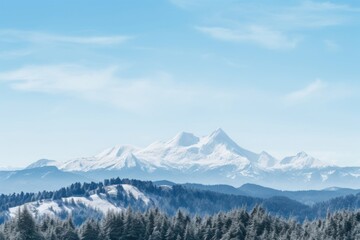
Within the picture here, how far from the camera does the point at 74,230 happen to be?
495 feet

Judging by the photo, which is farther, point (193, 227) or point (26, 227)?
point (193, 227)

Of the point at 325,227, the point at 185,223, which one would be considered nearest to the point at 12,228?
the point at 185,223

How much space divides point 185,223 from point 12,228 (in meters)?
45.7

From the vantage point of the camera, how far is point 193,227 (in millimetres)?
162000

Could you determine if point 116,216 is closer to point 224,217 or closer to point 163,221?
point 163,221

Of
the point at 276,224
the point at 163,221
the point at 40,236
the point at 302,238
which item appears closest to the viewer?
the point at 40,236

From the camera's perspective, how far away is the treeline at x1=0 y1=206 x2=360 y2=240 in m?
150

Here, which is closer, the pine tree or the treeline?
the pine tree

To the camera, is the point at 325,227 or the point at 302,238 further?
the point at 325,227

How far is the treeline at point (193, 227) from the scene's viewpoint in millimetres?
149750

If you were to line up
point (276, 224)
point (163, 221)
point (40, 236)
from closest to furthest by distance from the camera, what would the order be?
point (40, 236)
point (163, 221)
point (276, 224)

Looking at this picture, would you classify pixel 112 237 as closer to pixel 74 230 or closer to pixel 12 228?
pixel 74 230

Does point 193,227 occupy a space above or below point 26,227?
below

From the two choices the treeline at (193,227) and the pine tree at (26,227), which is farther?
the treeline at (193,227)
